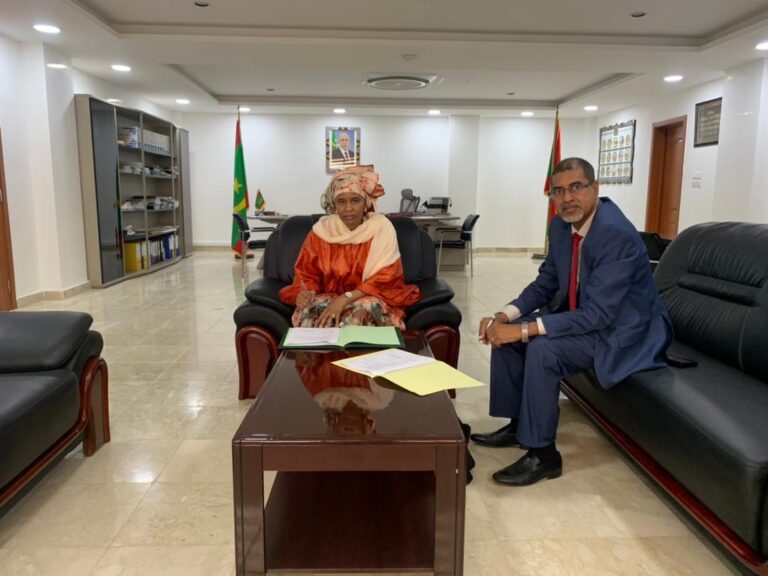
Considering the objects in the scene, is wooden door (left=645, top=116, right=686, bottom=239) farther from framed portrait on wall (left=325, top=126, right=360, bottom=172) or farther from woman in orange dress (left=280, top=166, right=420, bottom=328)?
woman in orange dress (left=280, top=166, right=420, bottom=328)

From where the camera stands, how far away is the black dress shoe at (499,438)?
7.93 feet

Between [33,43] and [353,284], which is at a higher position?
[33,43]

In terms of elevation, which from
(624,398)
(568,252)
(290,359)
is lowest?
(624,398)

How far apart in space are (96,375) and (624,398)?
212cm

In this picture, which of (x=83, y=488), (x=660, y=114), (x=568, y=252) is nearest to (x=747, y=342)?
(x=568, y=252)

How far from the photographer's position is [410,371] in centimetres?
178

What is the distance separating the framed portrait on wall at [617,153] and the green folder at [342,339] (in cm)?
777

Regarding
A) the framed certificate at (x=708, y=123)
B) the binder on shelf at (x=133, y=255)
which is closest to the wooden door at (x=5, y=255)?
the binder on shelf at (x=133, y=255)

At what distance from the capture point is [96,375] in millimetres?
2279

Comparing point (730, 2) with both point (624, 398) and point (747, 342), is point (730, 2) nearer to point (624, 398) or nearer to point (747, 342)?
point (747, 342)

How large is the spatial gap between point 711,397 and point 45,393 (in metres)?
2.21

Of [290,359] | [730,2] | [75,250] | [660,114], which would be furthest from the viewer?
[660,114]

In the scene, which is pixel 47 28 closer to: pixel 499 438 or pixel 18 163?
pixel 18 163

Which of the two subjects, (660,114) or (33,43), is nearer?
(33,43)
